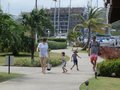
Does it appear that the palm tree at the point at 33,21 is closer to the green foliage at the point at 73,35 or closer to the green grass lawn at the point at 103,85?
the green grass lawn at the point at 103,85

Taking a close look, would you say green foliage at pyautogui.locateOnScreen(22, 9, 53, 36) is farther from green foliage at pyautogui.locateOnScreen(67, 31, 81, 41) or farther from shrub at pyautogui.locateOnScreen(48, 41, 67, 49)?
green foliage at pyautogui.locateOnScreen(67, 31, 81, 41)

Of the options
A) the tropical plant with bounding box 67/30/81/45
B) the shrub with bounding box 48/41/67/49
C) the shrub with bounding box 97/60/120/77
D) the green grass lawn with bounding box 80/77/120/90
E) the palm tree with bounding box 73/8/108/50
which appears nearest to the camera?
the green grass lawn with bounding box 80/77/120/90

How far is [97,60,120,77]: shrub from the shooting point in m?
18.9

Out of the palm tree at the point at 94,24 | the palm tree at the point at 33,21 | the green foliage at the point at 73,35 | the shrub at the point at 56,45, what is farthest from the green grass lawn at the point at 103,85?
the green foliage at the point at 73,35

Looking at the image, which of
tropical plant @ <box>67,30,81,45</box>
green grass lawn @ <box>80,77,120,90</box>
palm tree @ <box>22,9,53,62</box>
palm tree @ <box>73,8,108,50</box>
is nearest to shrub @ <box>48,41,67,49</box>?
palm tree @ <box>73,8,108,50</box>

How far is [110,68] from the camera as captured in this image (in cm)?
1903

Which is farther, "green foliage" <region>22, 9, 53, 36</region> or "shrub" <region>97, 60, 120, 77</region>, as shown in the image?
"green foliage" <region>22, 9, 53, 36</region>

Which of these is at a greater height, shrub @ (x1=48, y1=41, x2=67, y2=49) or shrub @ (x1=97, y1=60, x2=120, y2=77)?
shrub @ (x1=97, y1=60, x2=120, y2=77)

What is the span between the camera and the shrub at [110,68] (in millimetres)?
18913

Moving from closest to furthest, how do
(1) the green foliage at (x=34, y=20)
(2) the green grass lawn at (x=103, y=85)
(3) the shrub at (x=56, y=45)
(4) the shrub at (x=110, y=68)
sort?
1. (2) the green grass lawn at (x=103, y=85)
2. (4) the shrub at (x=110, y=68)
3. (1) the green foliage at (x=34, y=20)
4. (3) the shrub at (x=56, y=45)

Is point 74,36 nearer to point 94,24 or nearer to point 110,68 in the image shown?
point 94,24

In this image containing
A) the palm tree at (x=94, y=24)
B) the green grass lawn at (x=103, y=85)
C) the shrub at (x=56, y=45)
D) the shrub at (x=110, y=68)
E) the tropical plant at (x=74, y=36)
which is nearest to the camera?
the green grass lawn at (x=103, y=85)

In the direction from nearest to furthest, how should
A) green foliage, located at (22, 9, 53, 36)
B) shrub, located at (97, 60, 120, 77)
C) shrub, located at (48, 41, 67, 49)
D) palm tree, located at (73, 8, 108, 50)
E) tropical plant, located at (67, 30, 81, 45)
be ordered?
shrub, located at (97, 60, 120, 77) → green foliage, located at (22, 9, 53, 36) → shrub, located at (48, 41, 67, 49) → palm tree, located at (73, 8, 108, 50) → tropical plant, located at (67, 30, 81, 45)

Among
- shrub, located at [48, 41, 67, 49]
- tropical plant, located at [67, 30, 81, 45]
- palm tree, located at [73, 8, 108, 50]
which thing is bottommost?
shrub, located at [48, 41, 67, 49]
